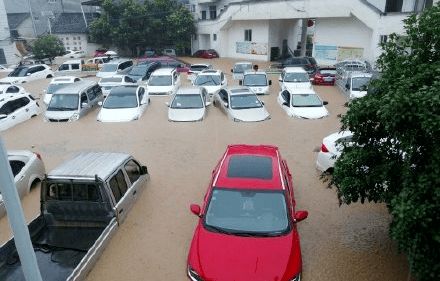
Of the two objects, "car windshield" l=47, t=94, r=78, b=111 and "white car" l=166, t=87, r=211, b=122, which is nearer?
"white car" l=166, t=87, r=211, b=122

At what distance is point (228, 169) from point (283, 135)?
756 cm

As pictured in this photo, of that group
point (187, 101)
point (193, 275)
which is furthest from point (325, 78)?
point (193, 275)

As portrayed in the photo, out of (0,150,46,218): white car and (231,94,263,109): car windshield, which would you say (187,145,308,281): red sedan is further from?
(231,94,263,109): car windshield

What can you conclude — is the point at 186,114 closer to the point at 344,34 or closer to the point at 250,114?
the point at 250,114

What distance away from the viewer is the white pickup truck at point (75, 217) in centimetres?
668

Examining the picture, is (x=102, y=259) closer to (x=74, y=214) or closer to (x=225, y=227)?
(x=74, y=214)

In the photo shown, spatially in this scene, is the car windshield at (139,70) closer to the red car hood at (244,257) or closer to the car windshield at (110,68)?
the car windshield at (110,68)

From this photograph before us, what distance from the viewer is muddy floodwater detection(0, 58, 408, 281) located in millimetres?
6965

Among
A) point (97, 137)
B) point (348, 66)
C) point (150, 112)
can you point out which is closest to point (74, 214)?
point (97, 137)

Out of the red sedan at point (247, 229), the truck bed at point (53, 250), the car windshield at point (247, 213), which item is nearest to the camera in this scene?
the red sedan at point (247, 229)

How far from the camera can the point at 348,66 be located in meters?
26.3

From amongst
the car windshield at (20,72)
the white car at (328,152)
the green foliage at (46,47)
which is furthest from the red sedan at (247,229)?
the green foliage at (46,47)

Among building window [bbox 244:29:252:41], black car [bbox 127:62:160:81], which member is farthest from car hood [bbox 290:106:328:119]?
building window [bbox 244:29:252:41]

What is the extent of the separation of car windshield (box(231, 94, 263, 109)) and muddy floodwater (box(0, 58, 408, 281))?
0.85 meters
